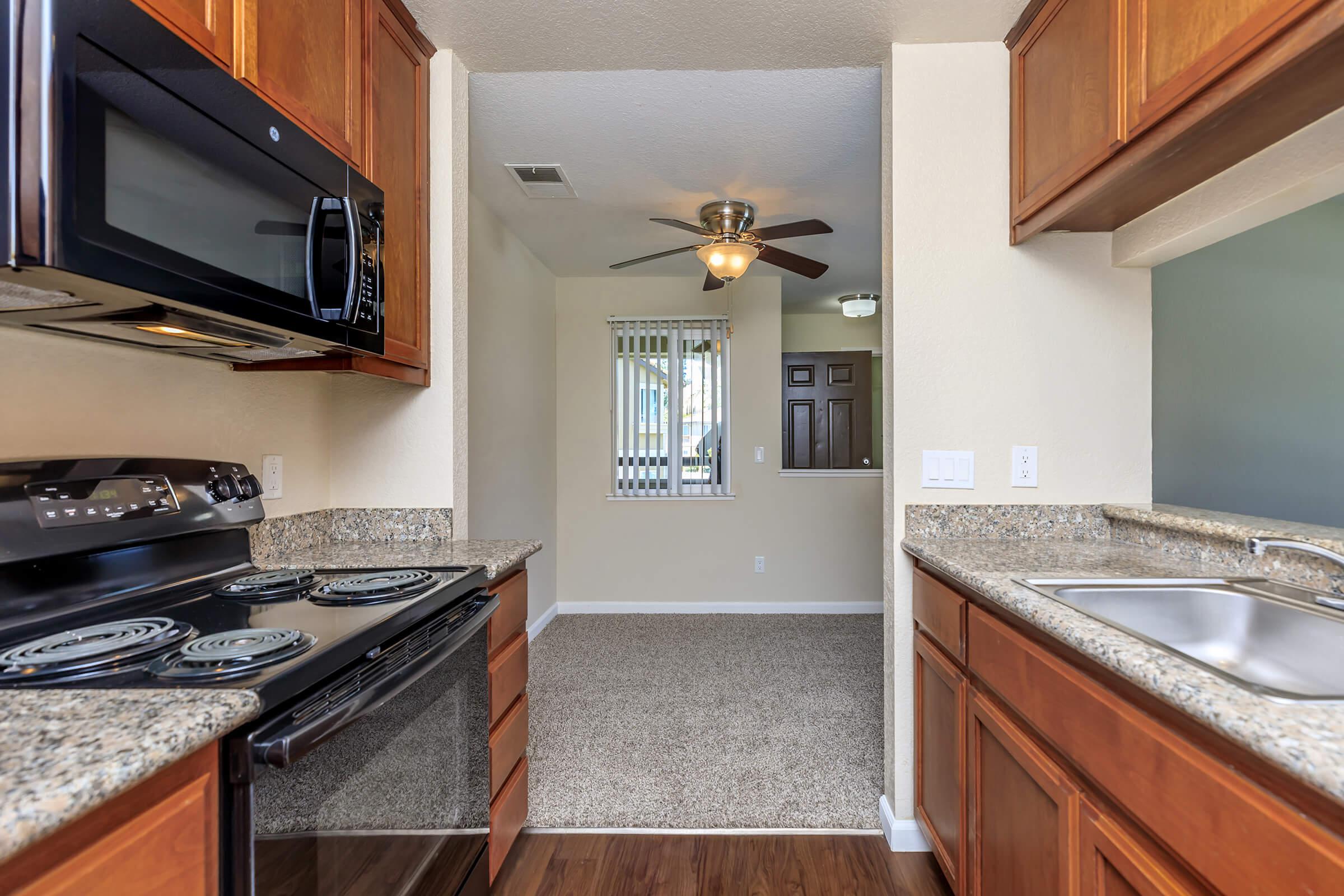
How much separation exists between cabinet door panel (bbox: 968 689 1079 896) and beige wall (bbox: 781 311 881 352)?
510 centimetres

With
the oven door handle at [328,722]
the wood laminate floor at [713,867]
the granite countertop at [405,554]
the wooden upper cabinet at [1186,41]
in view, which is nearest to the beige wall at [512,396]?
the granite countertop at [405,554]

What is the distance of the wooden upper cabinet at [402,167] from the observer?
1601mm

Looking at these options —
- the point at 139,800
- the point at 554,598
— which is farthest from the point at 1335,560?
the point at 554,598

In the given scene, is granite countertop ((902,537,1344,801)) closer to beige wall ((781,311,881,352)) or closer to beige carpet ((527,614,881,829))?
beige carpet ((527,614,881,829))

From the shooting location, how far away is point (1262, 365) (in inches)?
121

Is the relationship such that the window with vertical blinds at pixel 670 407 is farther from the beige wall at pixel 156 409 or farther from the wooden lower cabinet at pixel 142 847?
the wooden lower cabinet at pixel 142 847

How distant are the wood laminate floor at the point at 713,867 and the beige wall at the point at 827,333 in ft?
16.0

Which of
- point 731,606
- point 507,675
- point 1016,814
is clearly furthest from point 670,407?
point 1016,814

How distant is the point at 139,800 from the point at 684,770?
190 centimetres

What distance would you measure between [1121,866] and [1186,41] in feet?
4.61

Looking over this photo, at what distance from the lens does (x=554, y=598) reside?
14.2 ft

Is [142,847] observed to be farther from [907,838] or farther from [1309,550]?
[907,838]

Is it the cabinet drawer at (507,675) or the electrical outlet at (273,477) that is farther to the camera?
the electrical outlet at (273,477)

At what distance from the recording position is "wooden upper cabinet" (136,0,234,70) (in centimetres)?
97
